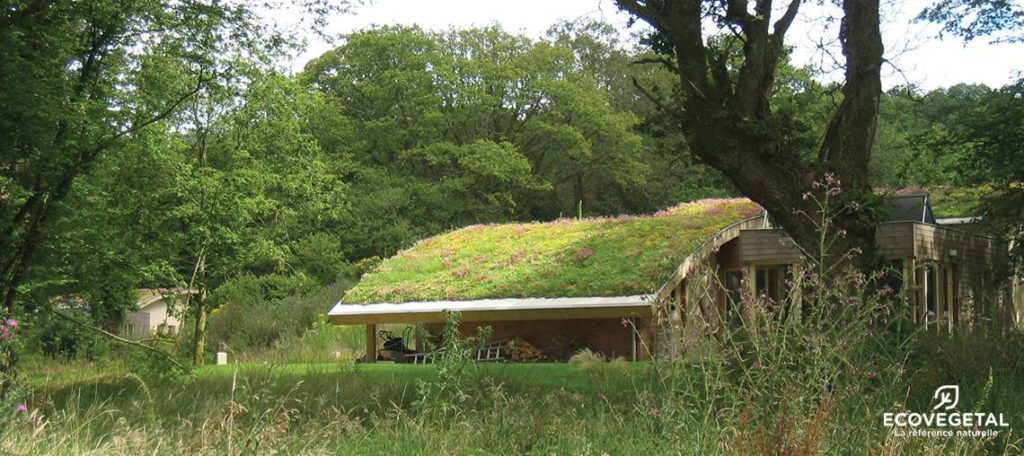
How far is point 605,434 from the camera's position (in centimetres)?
640

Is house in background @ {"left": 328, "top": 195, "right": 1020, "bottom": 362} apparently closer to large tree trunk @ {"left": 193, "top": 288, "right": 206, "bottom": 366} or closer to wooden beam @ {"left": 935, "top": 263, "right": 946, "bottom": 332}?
wooden beam @ {"left": 935, "top": 263, "right": 946, "bottom": 332}

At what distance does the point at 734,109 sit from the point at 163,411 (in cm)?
690

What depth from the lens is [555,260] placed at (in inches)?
843

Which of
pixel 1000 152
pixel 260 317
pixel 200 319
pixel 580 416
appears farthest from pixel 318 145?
pixel 580 416

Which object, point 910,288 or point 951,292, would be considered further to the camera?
point 951,292

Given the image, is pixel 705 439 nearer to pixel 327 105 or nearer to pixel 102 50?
pixel 102 50

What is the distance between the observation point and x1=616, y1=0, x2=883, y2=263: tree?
1140 centimetres

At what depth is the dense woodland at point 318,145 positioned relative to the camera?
12219 mm

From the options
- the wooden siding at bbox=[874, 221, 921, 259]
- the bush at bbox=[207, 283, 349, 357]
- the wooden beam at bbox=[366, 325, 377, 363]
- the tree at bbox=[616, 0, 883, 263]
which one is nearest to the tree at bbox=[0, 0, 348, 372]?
the tree at bbox=[616, 0, 883, 263]

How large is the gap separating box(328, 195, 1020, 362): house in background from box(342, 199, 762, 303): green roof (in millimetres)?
29

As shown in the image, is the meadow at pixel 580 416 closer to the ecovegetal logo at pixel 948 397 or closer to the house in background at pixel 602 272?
the ecovegetal logo at pixel 948 397

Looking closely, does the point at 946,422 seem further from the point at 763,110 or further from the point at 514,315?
the point at 514,315

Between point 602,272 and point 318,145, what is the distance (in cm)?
1830

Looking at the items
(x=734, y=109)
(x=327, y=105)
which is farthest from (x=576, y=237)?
(x=327, y=105)
